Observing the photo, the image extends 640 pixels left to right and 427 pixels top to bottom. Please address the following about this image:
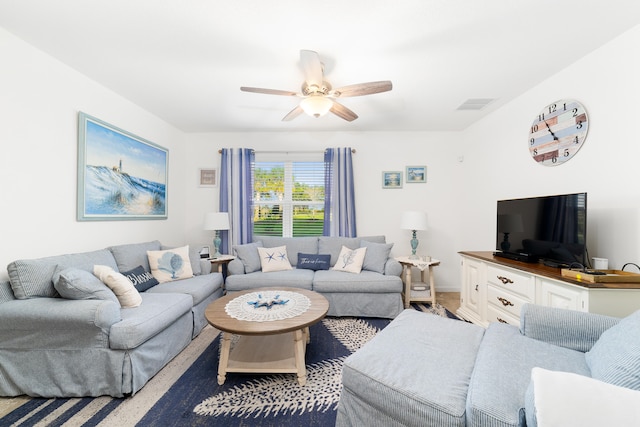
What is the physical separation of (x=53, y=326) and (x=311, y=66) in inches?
97.7

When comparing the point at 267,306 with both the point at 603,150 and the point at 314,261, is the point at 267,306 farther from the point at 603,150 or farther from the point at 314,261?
the point at 603,150

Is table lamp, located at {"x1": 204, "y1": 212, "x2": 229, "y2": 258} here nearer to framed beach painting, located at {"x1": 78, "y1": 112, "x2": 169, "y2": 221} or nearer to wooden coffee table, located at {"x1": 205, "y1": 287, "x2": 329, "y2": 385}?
framed beach painting, located at {"x1": 78, "y1": 112, "x2": 169, "y2": 221}

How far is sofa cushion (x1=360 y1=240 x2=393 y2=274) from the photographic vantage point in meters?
3.27

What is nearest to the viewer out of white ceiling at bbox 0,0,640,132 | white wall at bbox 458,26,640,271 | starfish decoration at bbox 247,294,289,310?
white ceiling at bbox 0,0,640,132

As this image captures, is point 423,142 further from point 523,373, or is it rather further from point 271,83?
point 523,373

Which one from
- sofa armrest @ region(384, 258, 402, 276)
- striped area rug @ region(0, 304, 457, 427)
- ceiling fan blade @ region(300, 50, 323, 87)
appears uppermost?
ceiling fan blade @ region(300, 50, 323, 87)

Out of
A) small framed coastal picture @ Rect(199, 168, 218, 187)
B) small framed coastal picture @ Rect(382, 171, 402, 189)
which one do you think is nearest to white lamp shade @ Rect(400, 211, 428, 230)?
small framed coastal picture @ Rect(382, 171, 402, 189)

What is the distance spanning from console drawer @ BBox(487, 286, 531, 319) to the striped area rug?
61.9 inches

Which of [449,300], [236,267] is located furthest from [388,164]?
[236,267]

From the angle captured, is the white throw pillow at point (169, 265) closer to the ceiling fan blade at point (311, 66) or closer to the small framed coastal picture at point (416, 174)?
the ceiling fan blade at point (311, 66)

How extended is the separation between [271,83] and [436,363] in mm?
2591

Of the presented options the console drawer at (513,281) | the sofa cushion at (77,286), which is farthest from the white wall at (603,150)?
the sofa cushion at (77,286)

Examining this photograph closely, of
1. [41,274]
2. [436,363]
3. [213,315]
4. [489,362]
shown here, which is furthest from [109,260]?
[489,362]

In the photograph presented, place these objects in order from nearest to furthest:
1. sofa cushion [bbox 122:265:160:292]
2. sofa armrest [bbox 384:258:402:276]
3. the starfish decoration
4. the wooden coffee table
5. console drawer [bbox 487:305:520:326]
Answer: the wooden coffee table < the starfish decoration < console drawer [bbox 487:305:520:326] < sofa cushion [bbox 122:265:160:292] < sofa armrest [bbox 384:258:402:276]
